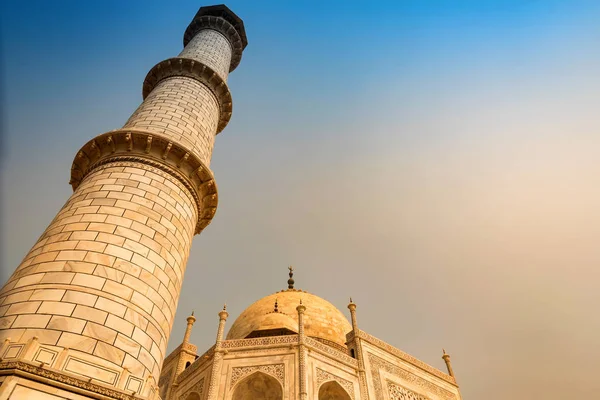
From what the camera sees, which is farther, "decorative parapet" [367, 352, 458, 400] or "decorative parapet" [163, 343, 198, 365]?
"decorative parapet" [163, 343, 198, 365]

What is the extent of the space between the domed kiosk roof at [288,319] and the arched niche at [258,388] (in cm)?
364

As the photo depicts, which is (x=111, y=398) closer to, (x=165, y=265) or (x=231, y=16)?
(x=165, y=265)

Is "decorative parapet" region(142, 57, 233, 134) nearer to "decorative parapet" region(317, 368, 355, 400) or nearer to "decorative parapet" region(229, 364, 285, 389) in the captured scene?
"decorative parapet" region(229, 364, 285, 389)

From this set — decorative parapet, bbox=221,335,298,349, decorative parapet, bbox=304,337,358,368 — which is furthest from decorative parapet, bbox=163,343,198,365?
decorative parapet, bbox=304,337,358,368

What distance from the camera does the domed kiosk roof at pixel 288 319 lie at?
17703 millimetres

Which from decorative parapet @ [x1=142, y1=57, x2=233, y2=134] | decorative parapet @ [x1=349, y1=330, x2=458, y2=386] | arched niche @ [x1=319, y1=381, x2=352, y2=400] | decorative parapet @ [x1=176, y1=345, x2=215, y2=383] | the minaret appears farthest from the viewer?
decorative parapet @ [x1=349, y1=330, x2=458, y2=386]

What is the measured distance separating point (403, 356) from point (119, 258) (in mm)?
13942

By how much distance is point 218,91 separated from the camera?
11172 mm

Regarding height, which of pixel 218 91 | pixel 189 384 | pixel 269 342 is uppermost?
pixel 218 91

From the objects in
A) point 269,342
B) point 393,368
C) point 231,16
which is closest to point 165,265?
point 269,342

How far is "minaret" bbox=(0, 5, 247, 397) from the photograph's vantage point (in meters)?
4.25

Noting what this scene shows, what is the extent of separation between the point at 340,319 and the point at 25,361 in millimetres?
17315

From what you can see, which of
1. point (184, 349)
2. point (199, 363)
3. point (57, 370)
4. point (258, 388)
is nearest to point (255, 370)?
point (258, 388)

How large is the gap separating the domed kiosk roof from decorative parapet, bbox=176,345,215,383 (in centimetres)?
326
